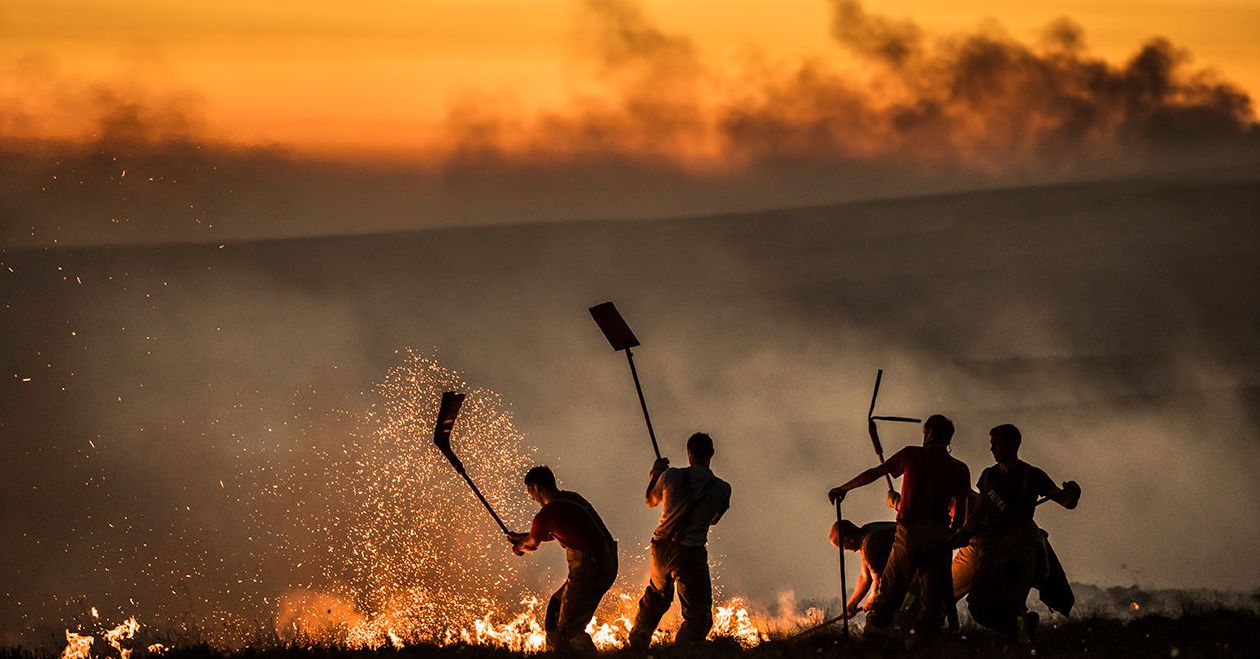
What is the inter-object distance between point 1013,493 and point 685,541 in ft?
7.97

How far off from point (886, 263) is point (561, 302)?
56.9 ft

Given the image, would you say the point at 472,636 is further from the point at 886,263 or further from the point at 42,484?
the point at 886,263

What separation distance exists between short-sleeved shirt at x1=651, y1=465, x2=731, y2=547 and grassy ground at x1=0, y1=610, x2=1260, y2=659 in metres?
0.89

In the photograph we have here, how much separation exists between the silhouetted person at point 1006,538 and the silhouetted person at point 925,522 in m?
0.24

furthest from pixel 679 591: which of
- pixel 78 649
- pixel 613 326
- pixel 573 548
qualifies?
pixel 78 649

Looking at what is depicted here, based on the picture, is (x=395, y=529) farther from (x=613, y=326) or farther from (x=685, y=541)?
(x=685, y=541)

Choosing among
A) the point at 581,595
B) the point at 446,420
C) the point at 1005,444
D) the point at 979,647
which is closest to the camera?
the point at 979,647

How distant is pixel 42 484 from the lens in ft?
169

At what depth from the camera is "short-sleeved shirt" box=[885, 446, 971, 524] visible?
48.4 ft

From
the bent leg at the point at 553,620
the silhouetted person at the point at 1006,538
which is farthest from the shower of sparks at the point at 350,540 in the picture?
the silhouetted person at the point at 1006,538

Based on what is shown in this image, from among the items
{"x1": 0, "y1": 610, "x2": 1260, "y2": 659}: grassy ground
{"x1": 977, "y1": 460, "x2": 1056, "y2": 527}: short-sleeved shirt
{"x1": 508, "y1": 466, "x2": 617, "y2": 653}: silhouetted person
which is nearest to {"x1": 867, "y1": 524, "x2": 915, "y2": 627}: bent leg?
{"x1": 0, "y1": 610, "x2": 1260, "y2": 659}: grassy ground

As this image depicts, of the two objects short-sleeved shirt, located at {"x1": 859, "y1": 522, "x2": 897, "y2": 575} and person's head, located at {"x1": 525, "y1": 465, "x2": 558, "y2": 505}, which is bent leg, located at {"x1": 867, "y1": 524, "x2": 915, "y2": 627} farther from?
person's head, located at {"x1": 525, "y1": 465, "x2": 558, "y2": 505}

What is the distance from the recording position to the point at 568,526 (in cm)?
1503

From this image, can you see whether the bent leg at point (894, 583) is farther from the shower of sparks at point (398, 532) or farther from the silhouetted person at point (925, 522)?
the shower of sparks at point (398, 532)
